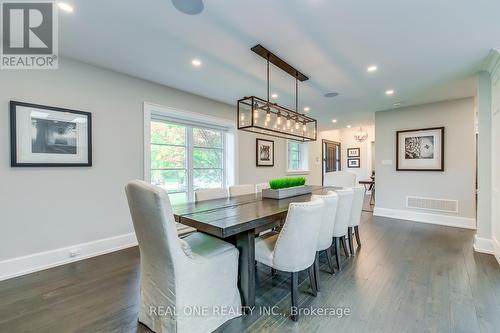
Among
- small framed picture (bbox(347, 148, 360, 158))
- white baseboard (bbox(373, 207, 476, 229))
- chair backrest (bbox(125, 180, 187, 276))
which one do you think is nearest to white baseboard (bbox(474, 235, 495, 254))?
white baseboard (bbox(373, 207, 476, 229))

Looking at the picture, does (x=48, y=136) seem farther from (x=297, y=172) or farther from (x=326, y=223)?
(x=297, y=172)

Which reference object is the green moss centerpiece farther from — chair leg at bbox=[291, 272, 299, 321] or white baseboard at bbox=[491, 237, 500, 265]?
white baseboard at bbox=[491, 237, 500, 265]

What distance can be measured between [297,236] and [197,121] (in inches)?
122

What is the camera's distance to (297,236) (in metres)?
1.76

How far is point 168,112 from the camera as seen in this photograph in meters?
3.69

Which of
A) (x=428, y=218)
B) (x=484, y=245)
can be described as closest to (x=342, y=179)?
(x=428, y=218)

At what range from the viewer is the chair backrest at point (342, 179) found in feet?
14.6

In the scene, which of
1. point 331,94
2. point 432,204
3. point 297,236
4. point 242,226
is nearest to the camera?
point 242,226

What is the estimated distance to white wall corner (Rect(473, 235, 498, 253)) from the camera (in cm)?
302

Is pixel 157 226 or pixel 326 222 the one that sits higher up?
pixel 157 226

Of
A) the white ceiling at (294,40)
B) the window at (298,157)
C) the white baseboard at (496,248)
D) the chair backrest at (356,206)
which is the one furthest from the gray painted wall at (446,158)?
the chair backrest at (356,206)

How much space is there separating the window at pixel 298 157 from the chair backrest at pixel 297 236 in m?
4.87

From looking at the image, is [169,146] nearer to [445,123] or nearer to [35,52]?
[35,52]

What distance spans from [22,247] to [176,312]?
7.28ft
